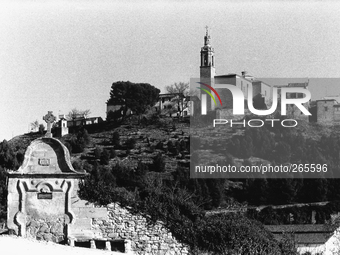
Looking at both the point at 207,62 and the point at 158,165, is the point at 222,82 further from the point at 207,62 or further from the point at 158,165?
Result: the point at 158,165

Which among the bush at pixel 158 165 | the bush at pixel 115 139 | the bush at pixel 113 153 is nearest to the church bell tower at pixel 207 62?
the bush at pixel 115 139

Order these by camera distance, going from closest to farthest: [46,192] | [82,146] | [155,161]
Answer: [46,192] < [155,161] < [82,146]

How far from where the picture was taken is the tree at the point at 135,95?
278 feet

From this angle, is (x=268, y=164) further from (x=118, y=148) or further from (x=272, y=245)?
(x=272, y=245)

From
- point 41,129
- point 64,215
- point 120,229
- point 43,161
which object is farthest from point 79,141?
point 120,229

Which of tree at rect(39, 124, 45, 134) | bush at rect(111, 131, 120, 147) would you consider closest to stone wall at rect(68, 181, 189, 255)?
bush at rect(111, 131, 120, 147)

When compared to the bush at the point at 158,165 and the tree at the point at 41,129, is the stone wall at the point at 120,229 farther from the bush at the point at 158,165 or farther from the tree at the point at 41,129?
the tree at the point at 41,129

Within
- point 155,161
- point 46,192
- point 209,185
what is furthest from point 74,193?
point 155,161

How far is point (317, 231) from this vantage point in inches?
1102

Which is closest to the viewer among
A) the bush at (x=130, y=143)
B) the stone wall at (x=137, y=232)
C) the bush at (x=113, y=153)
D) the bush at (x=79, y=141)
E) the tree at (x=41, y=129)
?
the stone wall at (x=137, y=232)

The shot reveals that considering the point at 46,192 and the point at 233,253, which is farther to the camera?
the point at 46,192

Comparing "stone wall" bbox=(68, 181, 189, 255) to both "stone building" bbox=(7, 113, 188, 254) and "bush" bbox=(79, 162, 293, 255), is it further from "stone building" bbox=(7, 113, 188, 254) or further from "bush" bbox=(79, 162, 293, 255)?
"bush" bbox=(79, 162, 293, 255)

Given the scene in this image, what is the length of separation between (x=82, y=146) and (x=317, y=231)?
50613mm

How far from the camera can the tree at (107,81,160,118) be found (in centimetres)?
8475
